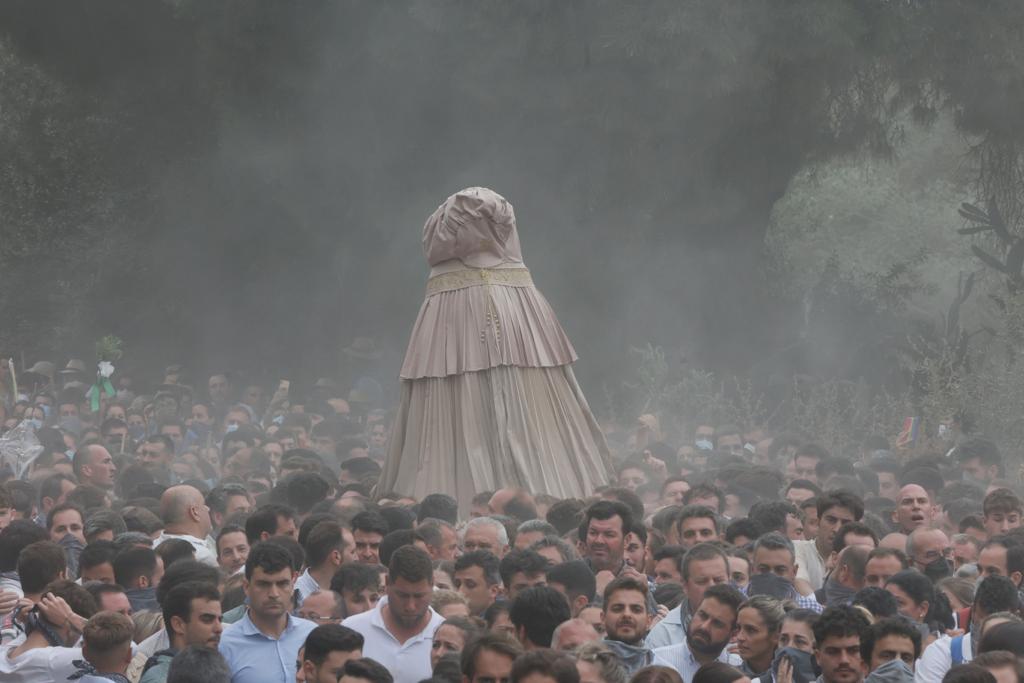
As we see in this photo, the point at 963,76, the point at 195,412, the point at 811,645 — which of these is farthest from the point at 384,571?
the point at 963,76

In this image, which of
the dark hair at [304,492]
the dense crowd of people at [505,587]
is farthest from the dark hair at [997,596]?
the dark hair at [304,492]

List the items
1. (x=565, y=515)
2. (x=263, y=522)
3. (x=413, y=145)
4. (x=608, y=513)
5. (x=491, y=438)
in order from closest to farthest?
(x=608, y=513)
(x=263, y=522)
(x=565, y=515)
(x=491, y=438)
(x=413, y=145)

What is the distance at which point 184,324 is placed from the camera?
81.7 ft

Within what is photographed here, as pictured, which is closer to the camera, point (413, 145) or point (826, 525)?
point (826, 525)

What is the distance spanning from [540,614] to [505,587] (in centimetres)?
112

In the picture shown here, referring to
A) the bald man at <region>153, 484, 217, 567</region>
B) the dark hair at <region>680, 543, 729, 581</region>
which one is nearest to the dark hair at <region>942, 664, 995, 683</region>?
the dark hair at <region>680, 543, 729, 581</region>

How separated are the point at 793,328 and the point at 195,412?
774 cm

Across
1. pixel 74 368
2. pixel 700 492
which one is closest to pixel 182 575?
pixel 700 492

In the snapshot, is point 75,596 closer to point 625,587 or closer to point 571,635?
point 571,635

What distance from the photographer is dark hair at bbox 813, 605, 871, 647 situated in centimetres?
665

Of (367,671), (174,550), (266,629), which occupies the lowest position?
(367,671)

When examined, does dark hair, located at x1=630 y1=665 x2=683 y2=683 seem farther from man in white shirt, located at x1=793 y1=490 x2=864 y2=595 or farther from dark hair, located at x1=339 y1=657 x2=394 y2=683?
man in white shirt, located at x1=793 y1=490 x2=864 y2=595

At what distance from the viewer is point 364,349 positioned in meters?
23.5

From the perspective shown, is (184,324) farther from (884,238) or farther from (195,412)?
(884,238)
